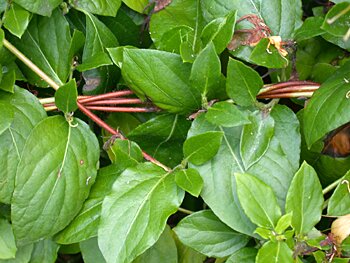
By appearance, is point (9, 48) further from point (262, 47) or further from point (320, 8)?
point (320, 8)

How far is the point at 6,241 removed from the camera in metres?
1.03

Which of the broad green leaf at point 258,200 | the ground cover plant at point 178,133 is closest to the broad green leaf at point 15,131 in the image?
the ground cover plant at point 178,133

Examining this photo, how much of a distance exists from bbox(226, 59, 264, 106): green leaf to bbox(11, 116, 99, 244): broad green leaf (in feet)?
0.90

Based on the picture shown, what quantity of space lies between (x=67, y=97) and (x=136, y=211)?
0.75 feet

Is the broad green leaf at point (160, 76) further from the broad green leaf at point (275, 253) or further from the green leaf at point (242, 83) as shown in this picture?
the broad green leaf at point (275, 253)

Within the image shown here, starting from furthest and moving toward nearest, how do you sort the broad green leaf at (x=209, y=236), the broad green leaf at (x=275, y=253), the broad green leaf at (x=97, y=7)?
the broad green leaf at (x=97, y=7) → the broad green leaf at (x=209, y=236) → the broad green leaf at (x=275, y=253)

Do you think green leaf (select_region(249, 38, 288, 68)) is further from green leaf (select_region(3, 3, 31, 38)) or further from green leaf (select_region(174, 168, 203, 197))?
green leaf (select_region(3, 3, 31, 38))

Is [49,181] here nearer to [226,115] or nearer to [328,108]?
[226,115]

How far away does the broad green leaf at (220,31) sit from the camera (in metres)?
0.91

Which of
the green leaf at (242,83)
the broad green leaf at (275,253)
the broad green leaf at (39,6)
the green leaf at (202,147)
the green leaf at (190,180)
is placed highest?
the broad green leaf at (39,6)

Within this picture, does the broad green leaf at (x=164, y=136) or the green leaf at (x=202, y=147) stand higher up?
the green leaf at (x=202, y=147)

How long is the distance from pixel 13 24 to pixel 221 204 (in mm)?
464

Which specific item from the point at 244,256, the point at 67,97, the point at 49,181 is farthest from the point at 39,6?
the point at 244,256

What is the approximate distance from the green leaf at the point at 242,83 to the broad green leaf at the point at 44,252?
0.44m
